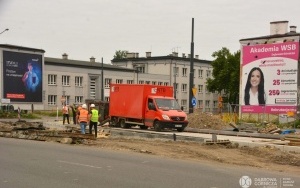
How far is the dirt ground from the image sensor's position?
14570mm

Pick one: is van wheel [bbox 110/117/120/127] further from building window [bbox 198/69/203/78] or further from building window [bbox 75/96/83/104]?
building window [bbox 198/69/203/78]

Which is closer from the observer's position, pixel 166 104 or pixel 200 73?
pixel 166 104

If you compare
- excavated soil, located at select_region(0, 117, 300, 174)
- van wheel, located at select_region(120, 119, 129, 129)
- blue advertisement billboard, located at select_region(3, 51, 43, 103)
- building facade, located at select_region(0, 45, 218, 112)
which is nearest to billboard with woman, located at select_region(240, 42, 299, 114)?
building facade, located at select_region(0, 45, 218, 112)

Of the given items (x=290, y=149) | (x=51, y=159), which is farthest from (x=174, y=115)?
(x=51, y=159)

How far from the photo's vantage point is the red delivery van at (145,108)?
1115 inches

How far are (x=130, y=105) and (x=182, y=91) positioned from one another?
210ft

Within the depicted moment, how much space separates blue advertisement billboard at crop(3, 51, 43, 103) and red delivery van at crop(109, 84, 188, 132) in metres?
33.1

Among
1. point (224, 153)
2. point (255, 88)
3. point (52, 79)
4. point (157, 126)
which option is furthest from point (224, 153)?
point (52, 79)

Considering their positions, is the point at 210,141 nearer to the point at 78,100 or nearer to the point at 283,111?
the point at 283,111

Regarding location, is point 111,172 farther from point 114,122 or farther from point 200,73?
point 200,73

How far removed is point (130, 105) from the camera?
30.3 meters

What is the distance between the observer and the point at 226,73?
81812 mm

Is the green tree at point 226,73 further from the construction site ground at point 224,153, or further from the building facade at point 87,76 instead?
the construction site ground at point 224,153

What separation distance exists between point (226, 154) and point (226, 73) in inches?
2612
